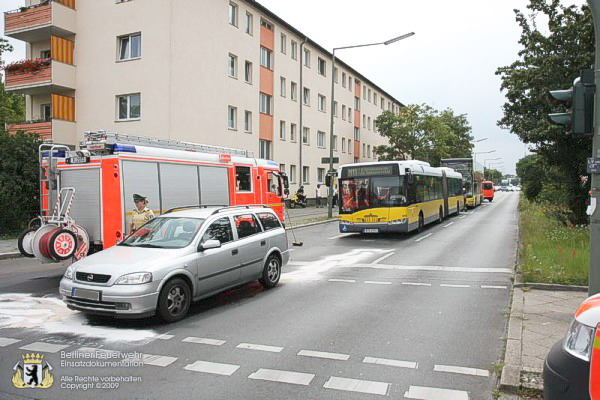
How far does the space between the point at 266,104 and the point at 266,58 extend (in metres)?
3.19

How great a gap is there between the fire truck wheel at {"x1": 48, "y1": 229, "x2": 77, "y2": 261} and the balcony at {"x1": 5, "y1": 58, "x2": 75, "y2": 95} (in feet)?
63.7

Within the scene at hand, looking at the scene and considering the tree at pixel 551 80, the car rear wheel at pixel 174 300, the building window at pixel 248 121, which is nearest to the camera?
the car rear wheel at pixel 174 300

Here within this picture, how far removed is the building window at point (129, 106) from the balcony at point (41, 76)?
314cm

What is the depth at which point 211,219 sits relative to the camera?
7668 millimetres

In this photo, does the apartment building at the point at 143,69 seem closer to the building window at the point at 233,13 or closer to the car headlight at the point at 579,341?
the building window at the point at 233,13

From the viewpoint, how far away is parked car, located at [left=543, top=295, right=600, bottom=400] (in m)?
2.66

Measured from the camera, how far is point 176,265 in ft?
21.6

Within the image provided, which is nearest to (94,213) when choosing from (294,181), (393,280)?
(393,280)

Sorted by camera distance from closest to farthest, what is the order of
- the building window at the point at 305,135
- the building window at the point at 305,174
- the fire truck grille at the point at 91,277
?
the fire truck grille at the point at 91,277, the building window at the point at 305,135, the building window at the point at 305,174

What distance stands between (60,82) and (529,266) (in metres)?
24.7

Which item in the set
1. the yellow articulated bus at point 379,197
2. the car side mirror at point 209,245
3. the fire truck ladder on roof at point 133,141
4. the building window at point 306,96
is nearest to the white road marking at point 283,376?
the car side mirror at point 209,245

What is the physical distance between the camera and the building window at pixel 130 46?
82.2 feet

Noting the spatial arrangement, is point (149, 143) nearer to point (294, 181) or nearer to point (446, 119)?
point (294, 181)

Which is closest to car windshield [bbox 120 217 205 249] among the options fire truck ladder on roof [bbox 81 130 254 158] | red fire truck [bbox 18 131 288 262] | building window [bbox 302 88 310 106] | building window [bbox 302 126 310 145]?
red fire truck [bbox 18 131 288 262]
